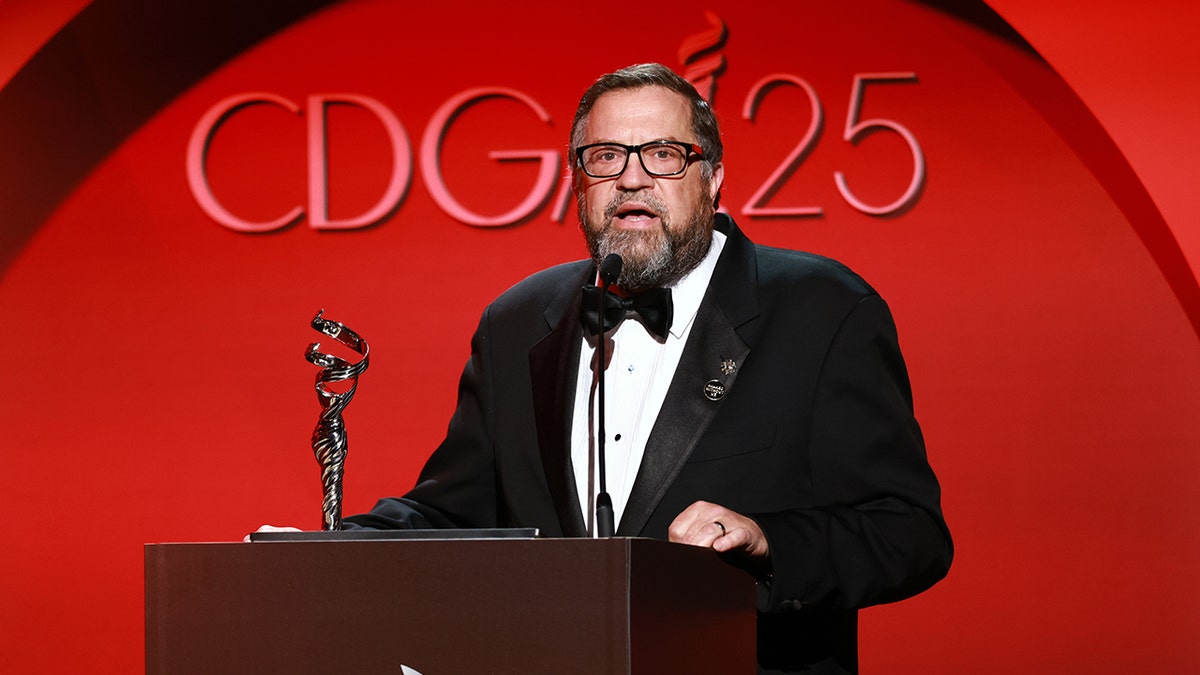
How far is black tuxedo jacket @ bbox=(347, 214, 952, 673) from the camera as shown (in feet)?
6.21

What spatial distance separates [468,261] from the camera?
4.05m

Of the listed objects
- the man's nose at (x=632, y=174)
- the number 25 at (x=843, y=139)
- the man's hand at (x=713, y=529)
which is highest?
the number 25 at (x=843, y=139)

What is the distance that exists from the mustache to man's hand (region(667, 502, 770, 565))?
71cm

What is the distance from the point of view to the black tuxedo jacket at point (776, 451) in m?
1.89

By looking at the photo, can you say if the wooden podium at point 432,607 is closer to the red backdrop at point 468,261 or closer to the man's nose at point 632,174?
the man's nose at point 632,174

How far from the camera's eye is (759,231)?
388 cm

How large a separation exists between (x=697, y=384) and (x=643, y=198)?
1.11ft

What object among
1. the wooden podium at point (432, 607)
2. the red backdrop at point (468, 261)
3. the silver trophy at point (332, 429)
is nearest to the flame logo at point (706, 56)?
the red backdrop at point (468, 261)

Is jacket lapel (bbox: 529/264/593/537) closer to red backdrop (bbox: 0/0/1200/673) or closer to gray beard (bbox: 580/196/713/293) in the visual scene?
gray beard (bbox: 580/196/713/293)

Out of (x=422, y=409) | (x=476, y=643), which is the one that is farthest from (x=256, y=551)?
(x=422, y=409)

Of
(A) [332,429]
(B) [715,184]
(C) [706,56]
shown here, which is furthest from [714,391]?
(C) [706,56]

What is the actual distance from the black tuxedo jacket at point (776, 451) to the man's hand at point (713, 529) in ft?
0.48

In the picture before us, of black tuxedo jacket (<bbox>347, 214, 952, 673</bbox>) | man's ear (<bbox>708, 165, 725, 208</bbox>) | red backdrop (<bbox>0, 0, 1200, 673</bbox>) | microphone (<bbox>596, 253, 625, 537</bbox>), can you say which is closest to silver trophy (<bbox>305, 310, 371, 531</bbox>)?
black tuxedo jacket (<bbox>347, 214, 952, 673</bbox>)

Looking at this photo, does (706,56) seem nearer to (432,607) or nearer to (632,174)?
(632,174)
